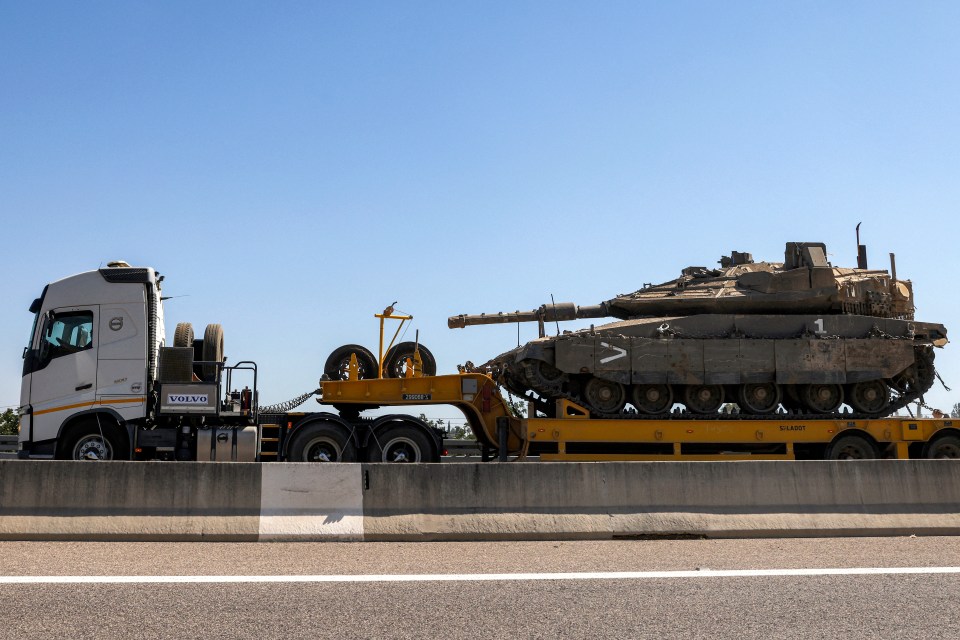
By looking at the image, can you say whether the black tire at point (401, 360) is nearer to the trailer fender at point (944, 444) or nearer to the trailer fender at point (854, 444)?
the trailer fender at point (854, 444)

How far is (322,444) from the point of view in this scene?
609 inches

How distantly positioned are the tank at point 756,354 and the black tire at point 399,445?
2.66 m

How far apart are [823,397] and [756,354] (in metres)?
1.59

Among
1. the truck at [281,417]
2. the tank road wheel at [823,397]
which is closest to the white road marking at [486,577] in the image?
the truck at [281,417]

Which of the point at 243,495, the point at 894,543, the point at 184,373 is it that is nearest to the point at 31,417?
the point at 184,373

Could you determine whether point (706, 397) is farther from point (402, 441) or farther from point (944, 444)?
point (402, 441)

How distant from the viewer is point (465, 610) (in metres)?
5.40

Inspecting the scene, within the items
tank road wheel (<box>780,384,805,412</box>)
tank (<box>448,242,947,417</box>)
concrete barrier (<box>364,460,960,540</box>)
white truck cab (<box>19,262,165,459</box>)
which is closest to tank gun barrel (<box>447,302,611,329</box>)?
tank (<box>448,242,947,417</box>)

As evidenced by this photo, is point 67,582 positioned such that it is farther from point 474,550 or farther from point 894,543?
point 894,543

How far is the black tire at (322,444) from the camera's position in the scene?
15195mm

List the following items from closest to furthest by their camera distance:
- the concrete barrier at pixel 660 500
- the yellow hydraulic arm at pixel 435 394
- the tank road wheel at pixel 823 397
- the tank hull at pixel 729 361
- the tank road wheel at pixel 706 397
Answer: the concrete barrier at pixel 660 500 < the yellow hydraulic arm at pixel 435 394 < the tank hull at pixel 729 361 < the tank road wheel at pixel 706 397 < the tank road wheel at pixel 823 397

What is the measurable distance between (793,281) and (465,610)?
13.8 m

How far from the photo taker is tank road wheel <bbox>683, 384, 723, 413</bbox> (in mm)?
16656

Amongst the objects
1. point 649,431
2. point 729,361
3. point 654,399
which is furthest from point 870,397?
point 649,431
